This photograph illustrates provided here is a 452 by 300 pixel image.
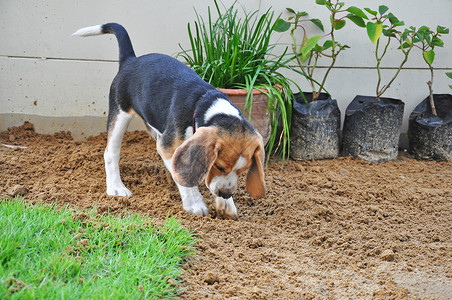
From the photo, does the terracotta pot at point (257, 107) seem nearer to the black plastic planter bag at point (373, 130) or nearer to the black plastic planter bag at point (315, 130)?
the black plastic planter bag at point (315, 130)

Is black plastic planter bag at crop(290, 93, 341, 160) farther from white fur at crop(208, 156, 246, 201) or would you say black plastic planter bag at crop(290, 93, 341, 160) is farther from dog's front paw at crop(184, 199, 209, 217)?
white fur at crop(208, 156, 246, 201)

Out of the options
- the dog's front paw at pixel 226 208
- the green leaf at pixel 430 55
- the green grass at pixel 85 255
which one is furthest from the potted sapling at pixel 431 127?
the green grass at pixel 85 255

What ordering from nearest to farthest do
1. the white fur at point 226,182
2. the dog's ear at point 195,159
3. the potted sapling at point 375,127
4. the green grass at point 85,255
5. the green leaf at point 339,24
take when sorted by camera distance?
the green grass at point 85,255
the dog's ear at point 195,159
the white fur at point 226,182
the green leaf at point 339,24
the potted sapling at point 375,127

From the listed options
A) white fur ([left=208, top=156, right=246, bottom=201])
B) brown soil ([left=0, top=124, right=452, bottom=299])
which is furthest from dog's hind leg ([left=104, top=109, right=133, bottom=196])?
white fur ([left=208, top=156, right=246, bottom=201])

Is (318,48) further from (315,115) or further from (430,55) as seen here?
(430,55)

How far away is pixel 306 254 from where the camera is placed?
3.11m

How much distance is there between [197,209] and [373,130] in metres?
2.59

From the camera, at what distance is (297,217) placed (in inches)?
145

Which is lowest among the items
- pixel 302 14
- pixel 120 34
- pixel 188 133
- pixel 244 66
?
pixel 188 133

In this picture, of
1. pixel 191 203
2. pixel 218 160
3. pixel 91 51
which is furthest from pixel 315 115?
pixel 91 51

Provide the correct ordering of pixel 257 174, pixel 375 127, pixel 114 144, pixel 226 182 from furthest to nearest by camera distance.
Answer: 1. pixel 375 127
2. pixel 114 144
3. pixel 257 174
4. pixel 226 182

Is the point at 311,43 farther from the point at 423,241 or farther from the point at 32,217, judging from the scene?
the point at 32,217

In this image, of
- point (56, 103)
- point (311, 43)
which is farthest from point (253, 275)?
point (56, 103)

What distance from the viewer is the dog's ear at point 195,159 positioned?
287 cm
